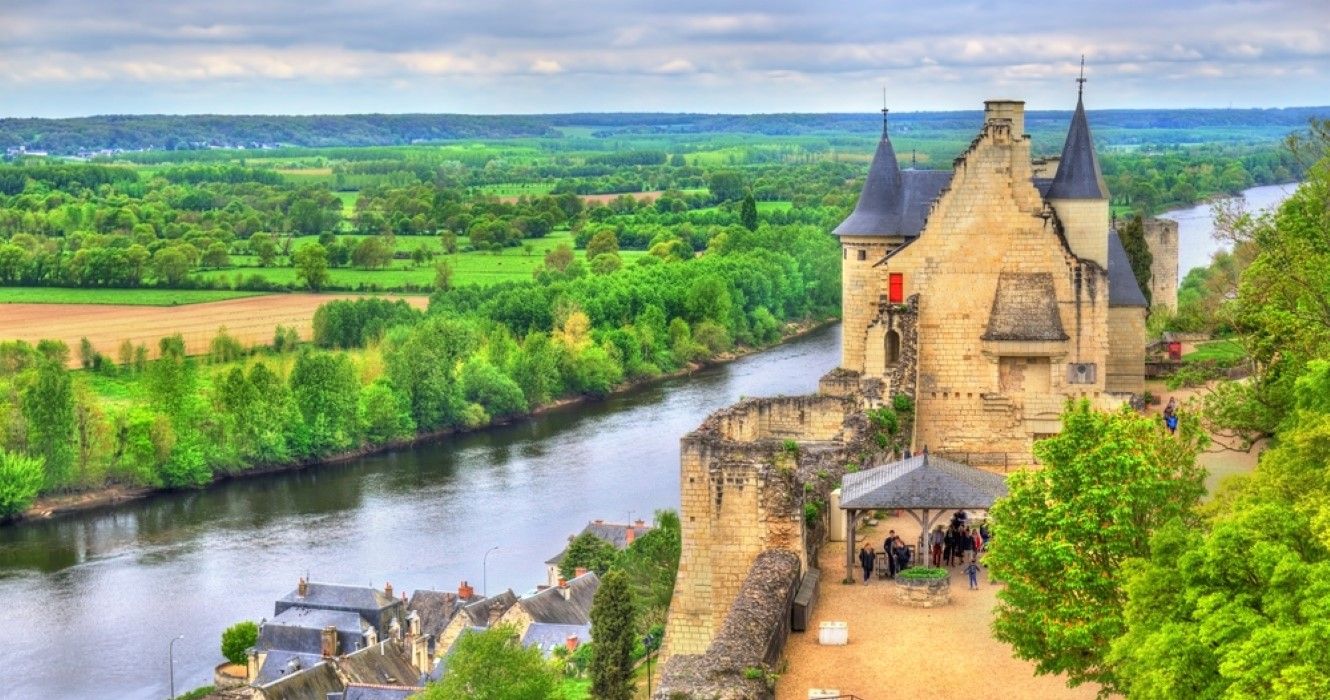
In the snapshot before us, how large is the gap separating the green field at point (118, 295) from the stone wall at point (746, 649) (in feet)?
269

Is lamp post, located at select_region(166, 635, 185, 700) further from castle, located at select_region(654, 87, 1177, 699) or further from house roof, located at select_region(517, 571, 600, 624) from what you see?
castle, located at select_region(654, 87, 1177, 699)

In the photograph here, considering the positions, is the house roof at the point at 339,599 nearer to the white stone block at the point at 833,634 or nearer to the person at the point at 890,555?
the person at the point at 890,555

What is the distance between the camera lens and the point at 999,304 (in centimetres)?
2533

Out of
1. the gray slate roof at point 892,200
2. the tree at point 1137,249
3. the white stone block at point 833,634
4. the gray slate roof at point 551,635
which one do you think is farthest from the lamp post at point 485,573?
the white stone block at point 833,634

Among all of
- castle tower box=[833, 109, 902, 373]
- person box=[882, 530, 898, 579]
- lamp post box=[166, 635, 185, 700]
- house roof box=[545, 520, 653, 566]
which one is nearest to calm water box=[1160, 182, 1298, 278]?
house roof box=[545, 520, 653, 566]

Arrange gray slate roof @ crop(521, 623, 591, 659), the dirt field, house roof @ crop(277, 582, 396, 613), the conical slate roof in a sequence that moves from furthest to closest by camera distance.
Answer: the dirt field
house roof @ crop(277, 582, 396, 613)
gray slate roof @ crop(521, 623, 591, 659)
the conical slate roof

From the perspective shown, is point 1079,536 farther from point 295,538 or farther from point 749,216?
point 749,216

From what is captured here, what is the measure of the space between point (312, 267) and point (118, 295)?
10.7m

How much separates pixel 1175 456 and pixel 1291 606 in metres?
4.71

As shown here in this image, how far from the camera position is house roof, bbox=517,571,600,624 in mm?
39469

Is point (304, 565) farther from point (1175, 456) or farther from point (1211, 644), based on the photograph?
point (1211, 644)

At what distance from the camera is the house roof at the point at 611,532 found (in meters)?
43.8

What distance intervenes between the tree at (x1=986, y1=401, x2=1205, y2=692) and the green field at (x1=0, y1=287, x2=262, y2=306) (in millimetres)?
84106

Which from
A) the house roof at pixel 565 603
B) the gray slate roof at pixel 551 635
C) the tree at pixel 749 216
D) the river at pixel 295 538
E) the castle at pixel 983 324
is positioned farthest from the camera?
the tree at pixel 749 216
